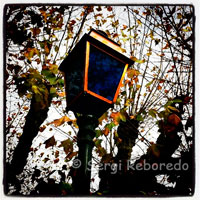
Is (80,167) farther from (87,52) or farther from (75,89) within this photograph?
(87,52)

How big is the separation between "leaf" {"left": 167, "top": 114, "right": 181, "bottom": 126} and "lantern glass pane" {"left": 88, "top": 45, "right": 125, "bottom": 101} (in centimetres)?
149

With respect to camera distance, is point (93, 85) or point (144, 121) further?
point (144, 121)

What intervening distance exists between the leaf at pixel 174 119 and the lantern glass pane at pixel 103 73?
149 cm

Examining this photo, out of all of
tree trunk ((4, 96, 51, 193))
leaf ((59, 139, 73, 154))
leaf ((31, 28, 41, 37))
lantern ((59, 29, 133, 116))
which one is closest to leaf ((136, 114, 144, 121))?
tree trunk ((4, 96, 51, 193))

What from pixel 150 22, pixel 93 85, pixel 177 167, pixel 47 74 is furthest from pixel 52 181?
pixel 150 22

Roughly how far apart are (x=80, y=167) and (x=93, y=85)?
0.52 meters

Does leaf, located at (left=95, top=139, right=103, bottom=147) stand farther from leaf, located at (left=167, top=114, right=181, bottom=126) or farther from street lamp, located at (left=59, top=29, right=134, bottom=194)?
street lamp, located at (left=59, top=29, right=134, bottom=194)

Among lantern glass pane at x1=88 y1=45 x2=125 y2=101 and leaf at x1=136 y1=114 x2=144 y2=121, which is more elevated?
lantern glass pane at x1=88 y1=45 x2=125 y2=101

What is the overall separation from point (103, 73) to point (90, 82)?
13 cm

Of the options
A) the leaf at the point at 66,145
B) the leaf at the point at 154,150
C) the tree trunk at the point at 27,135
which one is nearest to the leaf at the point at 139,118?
the leaf at the point at 154,150

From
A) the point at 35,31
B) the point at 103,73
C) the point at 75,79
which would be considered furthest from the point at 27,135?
the point at 103,73

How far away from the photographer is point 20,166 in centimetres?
342

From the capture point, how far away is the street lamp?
1495 mm

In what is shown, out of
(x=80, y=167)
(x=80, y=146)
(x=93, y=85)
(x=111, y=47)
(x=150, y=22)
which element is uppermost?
(x=150, y=22)
